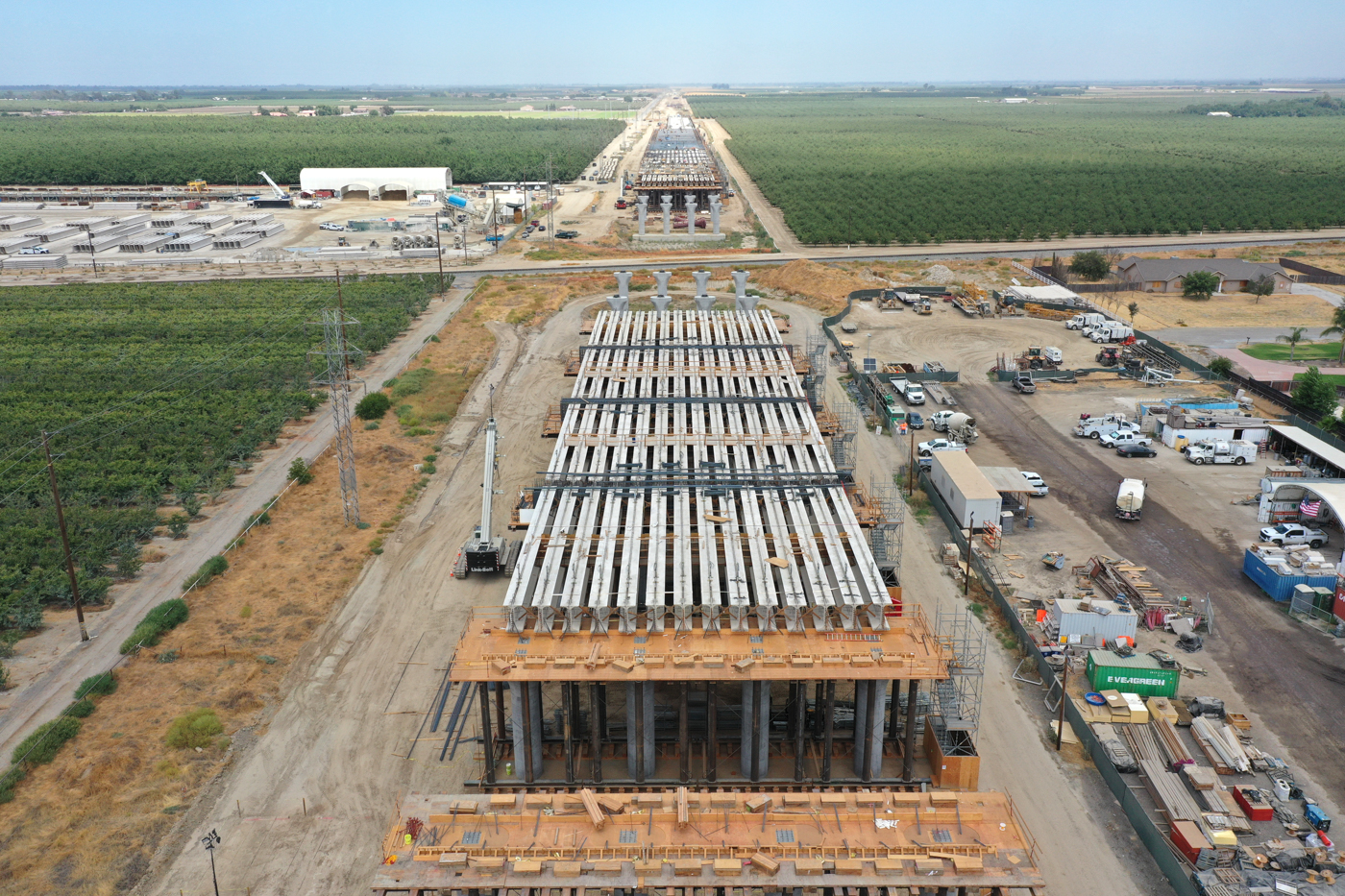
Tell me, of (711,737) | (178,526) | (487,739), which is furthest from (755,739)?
(178,526)

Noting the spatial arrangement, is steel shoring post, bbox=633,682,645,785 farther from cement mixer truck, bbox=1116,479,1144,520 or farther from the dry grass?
the dry grass

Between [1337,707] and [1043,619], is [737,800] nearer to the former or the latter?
[1043,619]

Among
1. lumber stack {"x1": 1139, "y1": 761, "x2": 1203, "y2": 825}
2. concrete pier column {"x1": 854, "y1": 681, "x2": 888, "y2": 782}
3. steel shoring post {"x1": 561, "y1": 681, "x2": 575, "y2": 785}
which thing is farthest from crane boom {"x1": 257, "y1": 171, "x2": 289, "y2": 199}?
lumber stack {"x1": 1139, "y1": 761, "x2": 1203, "y2": 825}

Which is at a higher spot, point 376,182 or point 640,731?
point 376,182

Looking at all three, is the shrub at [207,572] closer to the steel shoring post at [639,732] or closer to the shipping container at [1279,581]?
the steel shoring post at [639,732]

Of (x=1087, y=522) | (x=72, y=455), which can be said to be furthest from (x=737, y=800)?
(x=72, y=455)

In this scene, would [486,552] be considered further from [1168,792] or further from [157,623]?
[1168,792]

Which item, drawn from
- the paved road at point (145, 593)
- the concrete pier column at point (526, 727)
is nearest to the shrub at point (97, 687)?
the paved road at point (145, 593)
